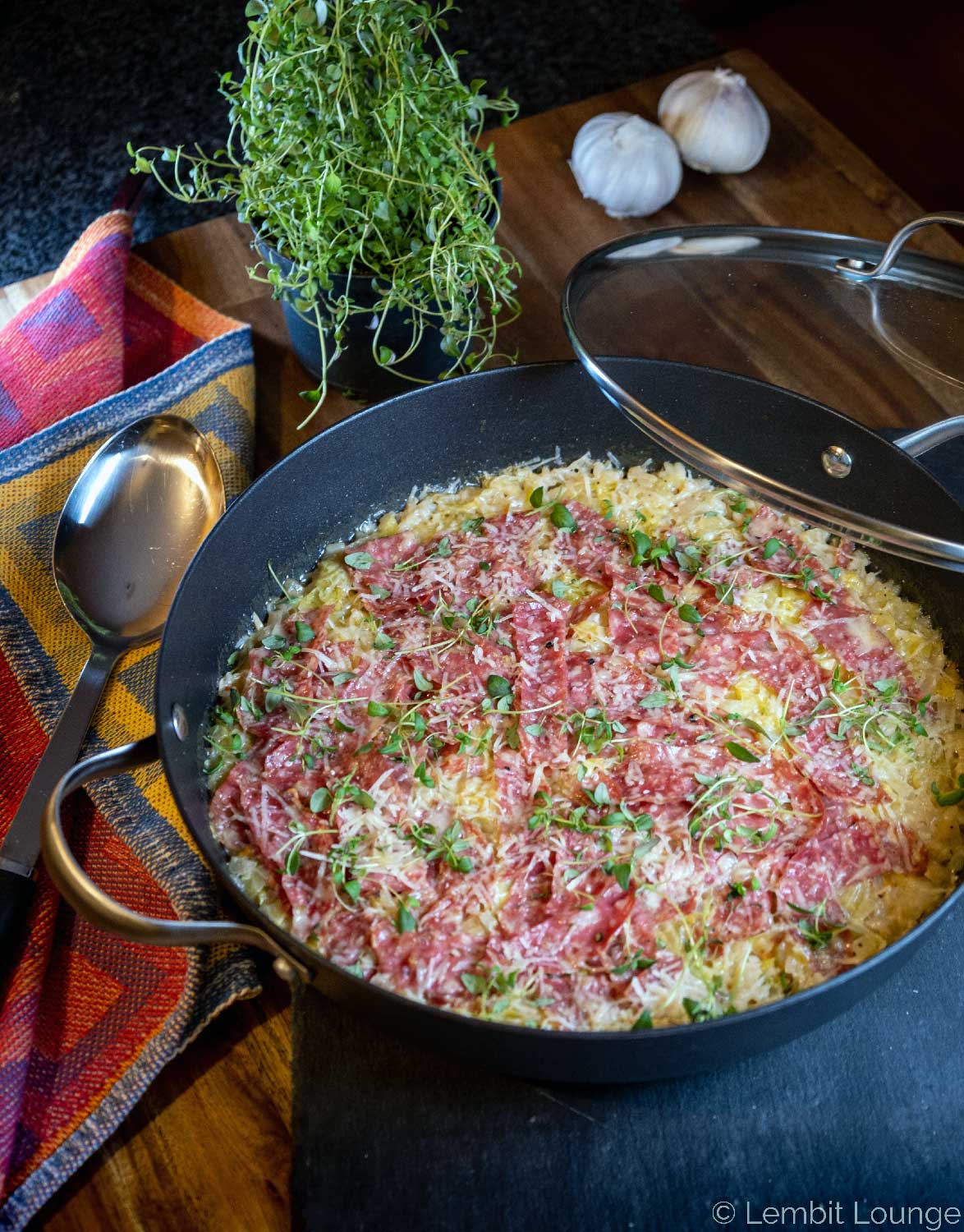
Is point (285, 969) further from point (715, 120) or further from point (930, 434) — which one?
point (715, 120)

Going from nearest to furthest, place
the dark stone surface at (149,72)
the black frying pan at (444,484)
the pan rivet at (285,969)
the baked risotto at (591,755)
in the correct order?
the black frying pan at (444,484) < the pan rivet at (285,969) < the baked risotto at (591,755) < the dark stone surface at (149,72)

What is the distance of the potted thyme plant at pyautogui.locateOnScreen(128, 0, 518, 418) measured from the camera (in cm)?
200

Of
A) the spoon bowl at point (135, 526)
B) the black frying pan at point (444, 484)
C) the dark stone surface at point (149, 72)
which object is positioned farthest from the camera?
the dark stone surface at point (149, 72)

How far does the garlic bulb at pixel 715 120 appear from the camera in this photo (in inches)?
107

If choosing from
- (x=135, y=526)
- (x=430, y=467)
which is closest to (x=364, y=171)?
(x=430, y=467)

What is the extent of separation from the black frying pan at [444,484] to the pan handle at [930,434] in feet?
0.08

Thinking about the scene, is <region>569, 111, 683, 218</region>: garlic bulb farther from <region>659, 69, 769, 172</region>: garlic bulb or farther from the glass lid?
the glass lid

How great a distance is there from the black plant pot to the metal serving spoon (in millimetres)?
342

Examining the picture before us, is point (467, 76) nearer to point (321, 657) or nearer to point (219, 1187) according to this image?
point (321, 657)

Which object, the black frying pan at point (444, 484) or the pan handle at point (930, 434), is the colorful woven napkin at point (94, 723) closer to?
the black frying pan at point (444, 484)

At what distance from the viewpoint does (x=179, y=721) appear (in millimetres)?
1725

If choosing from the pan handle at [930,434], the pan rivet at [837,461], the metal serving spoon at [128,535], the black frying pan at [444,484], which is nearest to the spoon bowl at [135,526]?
the metal serving spoon at [128,535]

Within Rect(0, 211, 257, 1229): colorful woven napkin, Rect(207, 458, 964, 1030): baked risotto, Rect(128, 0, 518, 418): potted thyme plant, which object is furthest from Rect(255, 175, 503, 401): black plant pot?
Rect(207, 458, 964, 1030): baked risotto

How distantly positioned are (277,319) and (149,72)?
156 cm
